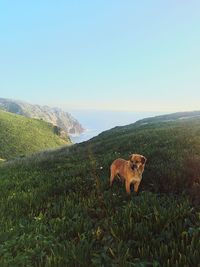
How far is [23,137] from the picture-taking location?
11312cm

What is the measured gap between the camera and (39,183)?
1290cm

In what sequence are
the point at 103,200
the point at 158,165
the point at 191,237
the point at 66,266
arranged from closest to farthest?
the point at 66,266, the point at 191,237, the point at 103,200, the point at 158,165

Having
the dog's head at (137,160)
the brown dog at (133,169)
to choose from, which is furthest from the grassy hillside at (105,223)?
the dog's head at (137,160)

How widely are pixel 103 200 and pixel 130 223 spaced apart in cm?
221

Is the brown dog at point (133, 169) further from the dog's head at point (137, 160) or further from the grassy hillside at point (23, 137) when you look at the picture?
the grassy hillside at point (23, 137)

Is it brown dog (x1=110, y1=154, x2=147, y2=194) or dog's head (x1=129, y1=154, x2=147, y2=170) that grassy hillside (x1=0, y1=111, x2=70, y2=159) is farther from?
dog's head (x1=129, y1=154, x2=147, y2=170)

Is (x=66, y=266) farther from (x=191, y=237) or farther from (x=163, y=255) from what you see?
(x=191, y=237)

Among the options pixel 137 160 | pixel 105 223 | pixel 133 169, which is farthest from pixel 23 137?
pixel 105 223

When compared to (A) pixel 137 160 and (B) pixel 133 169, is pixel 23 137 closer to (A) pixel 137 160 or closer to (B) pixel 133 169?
(B) pixel 133 169

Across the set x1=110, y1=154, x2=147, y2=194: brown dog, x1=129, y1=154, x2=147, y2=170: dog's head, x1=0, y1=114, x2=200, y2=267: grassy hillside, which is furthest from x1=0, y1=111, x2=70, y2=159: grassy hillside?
x1=129, y1=154, x2=147, y2=170: dog's head

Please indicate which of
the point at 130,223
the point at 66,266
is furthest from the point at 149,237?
the point at 66,266

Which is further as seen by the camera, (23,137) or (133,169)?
(23,137)

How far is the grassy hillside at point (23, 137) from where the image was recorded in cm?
9931

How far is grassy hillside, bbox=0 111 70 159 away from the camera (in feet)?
326
